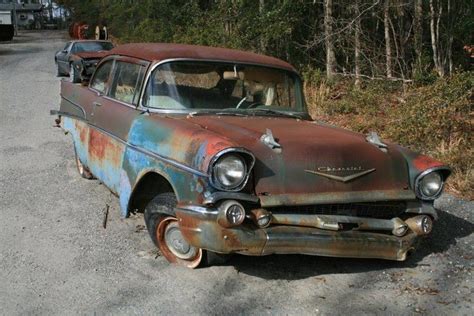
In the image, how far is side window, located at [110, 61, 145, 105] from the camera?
516 centimetres

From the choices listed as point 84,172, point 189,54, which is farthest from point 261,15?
point 189,54

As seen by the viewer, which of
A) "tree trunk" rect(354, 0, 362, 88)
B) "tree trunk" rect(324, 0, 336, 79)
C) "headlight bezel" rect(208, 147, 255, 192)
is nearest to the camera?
"headlight bezel" rect(208, 147, 255, 192)

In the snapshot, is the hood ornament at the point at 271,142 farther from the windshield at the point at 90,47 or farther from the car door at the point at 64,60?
the windshield at the point at 90,47

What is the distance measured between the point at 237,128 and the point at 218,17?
15.8 metres

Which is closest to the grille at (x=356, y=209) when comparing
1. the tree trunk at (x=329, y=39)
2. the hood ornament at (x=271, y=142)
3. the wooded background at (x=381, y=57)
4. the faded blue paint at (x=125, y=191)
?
the hood ornament at (x=271, y=142)

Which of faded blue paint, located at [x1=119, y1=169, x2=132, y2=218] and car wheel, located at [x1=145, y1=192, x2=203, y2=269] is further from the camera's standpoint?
faded blue paint, located at [x1=119, y1=169, x2=132, y2=218]

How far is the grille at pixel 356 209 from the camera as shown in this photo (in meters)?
4.01

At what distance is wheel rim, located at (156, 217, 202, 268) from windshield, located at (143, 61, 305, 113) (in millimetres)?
1057

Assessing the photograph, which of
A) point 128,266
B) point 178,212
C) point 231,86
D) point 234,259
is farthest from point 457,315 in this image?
point 231,86

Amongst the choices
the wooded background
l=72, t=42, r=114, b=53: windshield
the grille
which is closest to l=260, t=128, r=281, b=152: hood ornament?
the grille

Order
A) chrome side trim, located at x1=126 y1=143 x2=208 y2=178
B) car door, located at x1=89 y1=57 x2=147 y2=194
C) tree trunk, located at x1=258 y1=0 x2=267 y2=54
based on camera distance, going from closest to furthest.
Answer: chrome side trim, located at x1=126 y1=143 x2=208 y2=178 → car door, located at x1=89 y1=57 x2=147 y2=194 → tree trunk, located at x1=258 y1=0 x2=267 y2=54

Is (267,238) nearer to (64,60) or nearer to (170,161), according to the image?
(170,161)

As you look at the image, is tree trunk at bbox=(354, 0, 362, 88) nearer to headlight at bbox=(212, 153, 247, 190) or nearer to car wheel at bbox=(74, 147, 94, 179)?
car wheel at bbox=(74, 147, 94, 179)

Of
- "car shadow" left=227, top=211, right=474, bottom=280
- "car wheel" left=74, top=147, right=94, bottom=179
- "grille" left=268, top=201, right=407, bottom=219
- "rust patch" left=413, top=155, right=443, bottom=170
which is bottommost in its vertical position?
"car shadow" left=227, top=211, right=474, bottom=280
